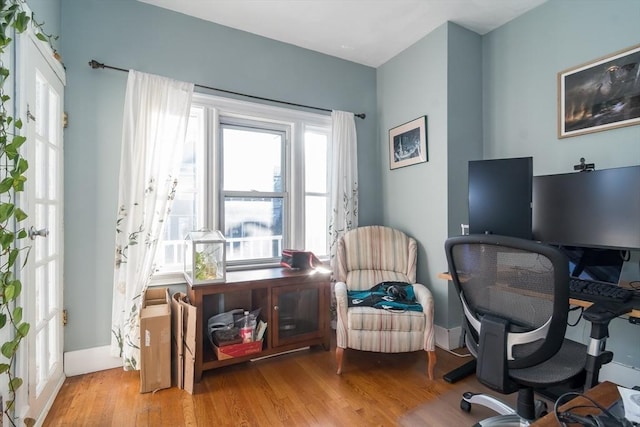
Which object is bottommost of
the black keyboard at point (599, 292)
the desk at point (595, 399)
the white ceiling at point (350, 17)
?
the desk at point (595, 399)

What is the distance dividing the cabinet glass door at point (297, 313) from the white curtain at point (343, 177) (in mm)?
494

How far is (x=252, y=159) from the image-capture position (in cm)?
279

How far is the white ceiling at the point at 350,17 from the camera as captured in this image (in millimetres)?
2324

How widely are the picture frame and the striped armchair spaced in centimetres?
144

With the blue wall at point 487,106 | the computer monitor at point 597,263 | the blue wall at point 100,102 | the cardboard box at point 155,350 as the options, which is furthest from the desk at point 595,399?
the blue wall at point 100,102

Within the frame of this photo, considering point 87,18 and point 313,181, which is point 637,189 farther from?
point 87,18

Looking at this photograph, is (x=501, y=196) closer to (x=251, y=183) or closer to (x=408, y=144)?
(x=408, y=144)

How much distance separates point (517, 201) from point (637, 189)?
56cm

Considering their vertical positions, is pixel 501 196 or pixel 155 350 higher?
pixel 501 196

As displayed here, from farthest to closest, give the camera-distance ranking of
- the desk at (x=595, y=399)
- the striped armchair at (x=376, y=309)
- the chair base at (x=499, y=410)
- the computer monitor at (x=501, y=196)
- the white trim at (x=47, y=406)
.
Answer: the striped armchair at (x=376, y=309) → the computer monitor at (x=501, y=196) → the white trim at (x=47, y=406) → the chair base at (x=499, y=410) → the desk at (x=595, y=399)

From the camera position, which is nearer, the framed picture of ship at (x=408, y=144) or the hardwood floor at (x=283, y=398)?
the hardwood floor at (x=283, y=398)

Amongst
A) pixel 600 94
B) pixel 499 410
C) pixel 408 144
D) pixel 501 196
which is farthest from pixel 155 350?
pixel 600 94

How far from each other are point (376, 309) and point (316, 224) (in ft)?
3.84

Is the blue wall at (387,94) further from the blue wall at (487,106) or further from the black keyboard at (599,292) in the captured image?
the black keyboard at (599,292)
